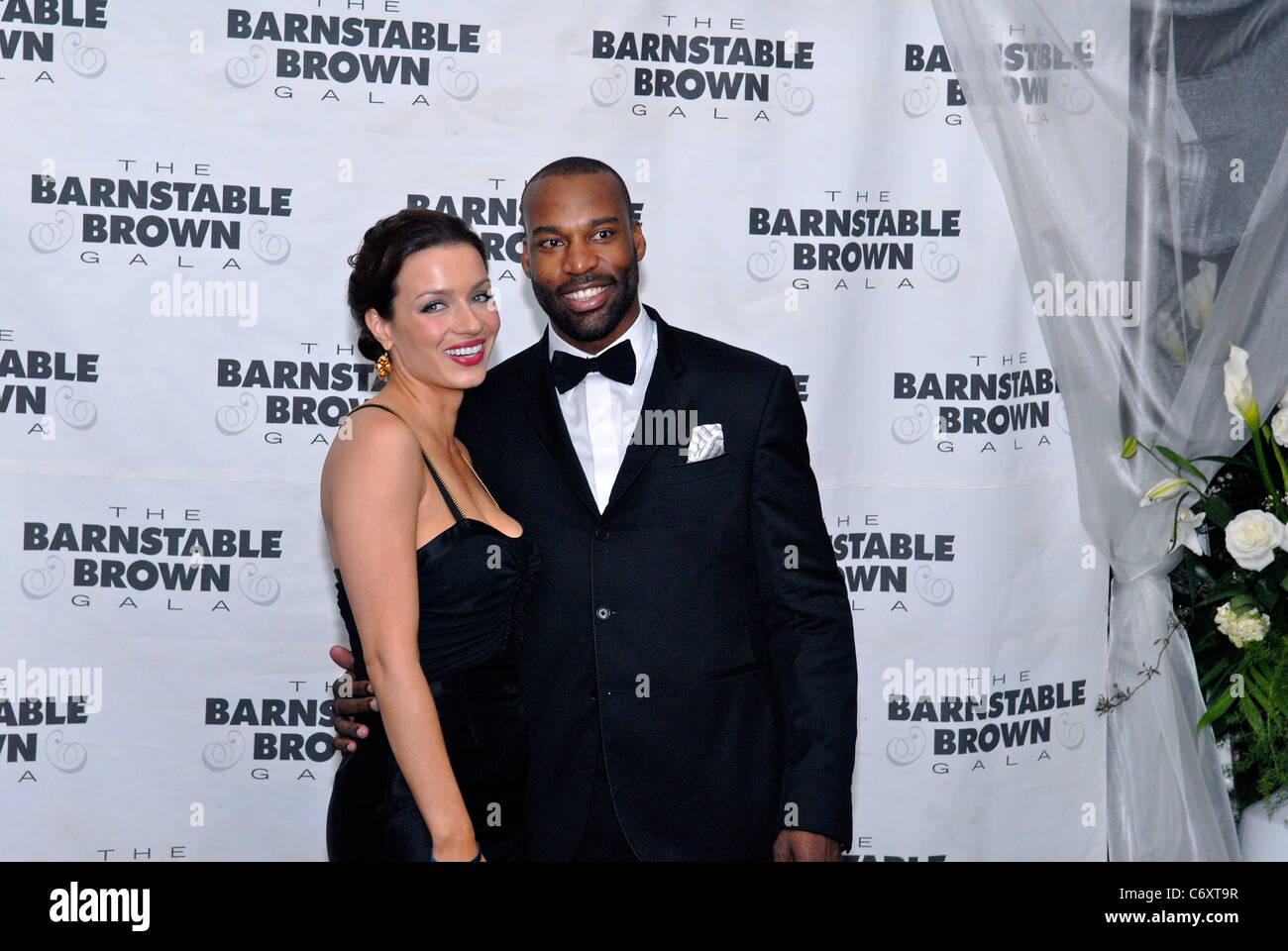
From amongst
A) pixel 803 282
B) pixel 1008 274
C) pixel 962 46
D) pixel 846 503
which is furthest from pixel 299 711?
pixel 962 46

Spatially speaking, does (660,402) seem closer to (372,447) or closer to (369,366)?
(372,447)

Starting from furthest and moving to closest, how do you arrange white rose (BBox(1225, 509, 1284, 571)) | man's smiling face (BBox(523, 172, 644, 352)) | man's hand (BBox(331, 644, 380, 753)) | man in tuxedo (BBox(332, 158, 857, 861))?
white rose (BBox(1225, 509, 1284, 571)) < man's smiling face (BBox(523, 172, 644, 352)) < man in tuxedo (BBox(332, 158, 857, 861)) < man's hand (BBox(331, 644, 380, 753))

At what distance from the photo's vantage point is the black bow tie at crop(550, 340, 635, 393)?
99.7 inches

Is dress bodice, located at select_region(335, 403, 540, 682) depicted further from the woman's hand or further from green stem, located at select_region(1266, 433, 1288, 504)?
green stem, located at select_region(1266, 433, 1288, 504)

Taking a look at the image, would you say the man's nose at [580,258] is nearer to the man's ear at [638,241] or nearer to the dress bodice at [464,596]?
the man's ear at [638,241]

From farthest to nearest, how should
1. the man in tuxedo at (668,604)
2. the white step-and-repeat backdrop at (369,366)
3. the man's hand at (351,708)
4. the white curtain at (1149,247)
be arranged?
the white step-and-repeat backdrop at (369,366) < the white curtain at (1149,247) < the man in tuxedo at (668,604) < the man's hand at (351,708)

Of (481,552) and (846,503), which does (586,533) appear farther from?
(846,503)

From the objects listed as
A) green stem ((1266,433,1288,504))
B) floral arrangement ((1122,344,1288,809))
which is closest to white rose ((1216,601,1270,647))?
floral arrangement ((1122,344,1288,809))

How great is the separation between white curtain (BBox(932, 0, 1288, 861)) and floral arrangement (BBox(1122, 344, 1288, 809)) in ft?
0.20

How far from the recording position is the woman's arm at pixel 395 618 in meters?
2.07

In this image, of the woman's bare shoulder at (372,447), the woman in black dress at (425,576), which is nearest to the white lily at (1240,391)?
the woman in black dress at (425,576)

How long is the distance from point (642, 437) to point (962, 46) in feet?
5.39

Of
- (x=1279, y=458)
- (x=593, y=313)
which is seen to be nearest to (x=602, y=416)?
(x=593, y=313)

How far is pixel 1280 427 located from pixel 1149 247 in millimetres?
583
